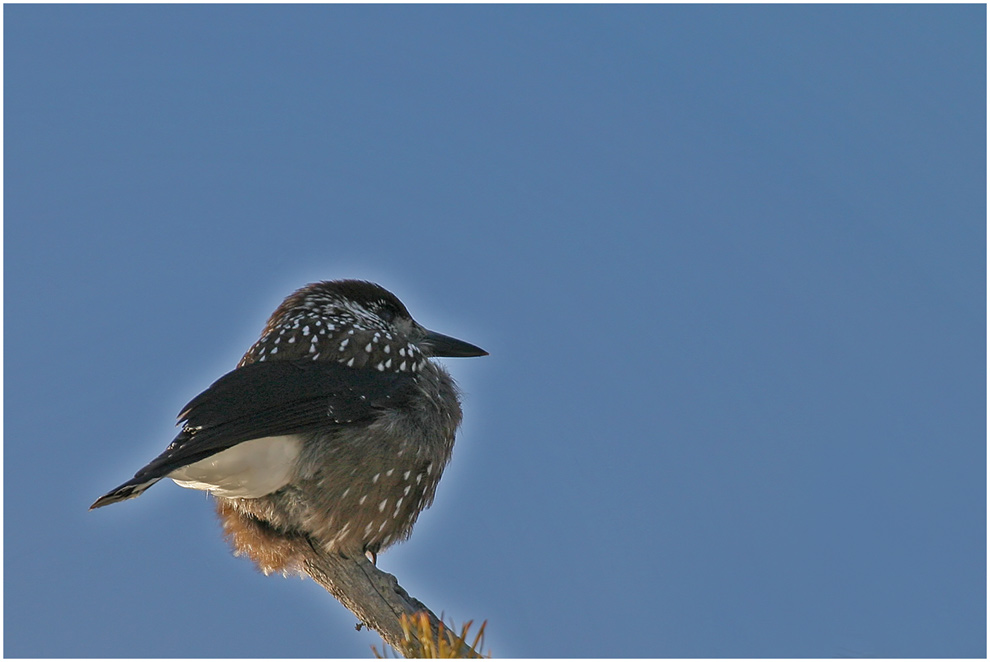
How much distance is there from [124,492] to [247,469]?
0.90 m

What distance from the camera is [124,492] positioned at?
425cm

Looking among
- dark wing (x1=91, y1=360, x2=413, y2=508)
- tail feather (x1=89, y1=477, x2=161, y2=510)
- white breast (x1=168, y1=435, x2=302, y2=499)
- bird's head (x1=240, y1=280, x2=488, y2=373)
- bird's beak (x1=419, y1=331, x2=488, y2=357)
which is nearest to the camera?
tail feather (x1=89, y1=477, x2=161, y2=510)

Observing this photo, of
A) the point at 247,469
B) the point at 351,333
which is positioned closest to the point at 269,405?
the point at 247,469

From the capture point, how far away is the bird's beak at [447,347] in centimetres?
661

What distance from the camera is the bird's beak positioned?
6.61 meters

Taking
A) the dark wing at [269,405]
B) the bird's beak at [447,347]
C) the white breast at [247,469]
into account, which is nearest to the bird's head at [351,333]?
the bird's beak at [447,347]

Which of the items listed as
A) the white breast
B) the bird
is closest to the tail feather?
the bird

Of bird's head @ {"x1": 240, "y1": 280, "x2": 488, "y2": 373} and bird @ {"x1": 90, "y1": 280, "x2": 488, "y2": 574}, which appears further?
bird's head @ {"x1": 240, "y1": 280, "x2": 488, "y2": 373}

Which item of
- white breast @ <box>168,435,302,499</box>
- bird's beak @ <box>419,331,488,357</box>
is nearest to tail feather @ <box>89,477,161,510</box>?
white breast @ <box>168,435,302,499</box>

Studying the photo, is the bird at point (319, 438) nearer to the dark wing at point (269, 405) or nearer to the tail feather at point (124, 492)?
the dark wing at point (269, 405)

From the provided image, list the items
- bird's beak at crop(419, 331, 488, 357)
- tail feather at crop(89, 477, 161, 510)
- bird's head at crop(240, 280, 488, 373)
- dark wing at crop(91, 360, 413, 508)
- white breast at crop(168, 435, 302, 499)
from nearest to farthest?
tail feather at crop(89, 477, 161, 510)
dark wing at crop(91, 360, 413, 508)
white breast at crop(168, 435, 302, 499)
bird's head at crop(240, 280, 488, 373)
bird's beak at crop(419, 331, 488, 357)

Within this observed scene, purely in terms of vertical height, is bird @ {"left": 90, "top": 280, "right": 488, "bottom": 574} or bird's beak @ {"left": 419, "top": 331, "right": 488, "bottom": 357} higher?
bird's beak @ {"left": 419, "top": 331, "right": 488, "bottom": 357}

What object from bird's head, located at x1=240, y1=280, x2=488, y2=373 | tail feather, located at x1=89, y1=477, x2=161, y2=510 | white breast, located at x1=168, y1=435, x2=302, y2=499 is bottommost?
tail feather, located at x1=89, y1=477, x2=161, y2=510

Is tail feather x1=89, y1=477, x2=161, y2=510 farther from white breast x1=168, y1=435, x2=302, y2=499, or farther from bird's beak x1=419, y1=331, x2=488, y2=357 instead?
bird's beak x1=419, y1=331, x2=488, y2=357
